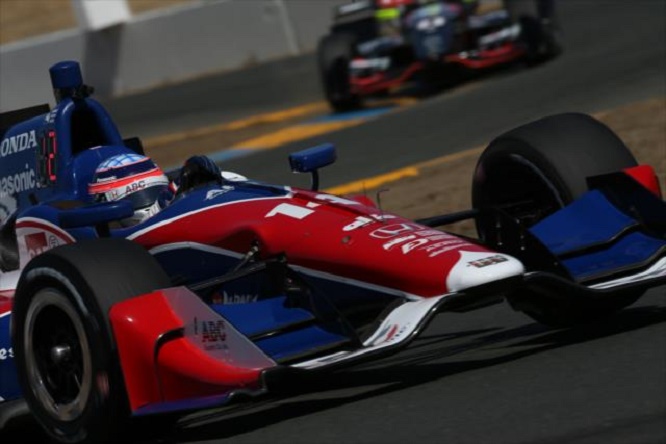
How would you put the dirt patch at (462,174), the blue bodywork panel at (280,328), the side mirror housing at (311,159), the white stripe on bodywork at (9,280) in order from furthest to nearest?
the dirt patch at (462,174)
the white stripe on bodywork at (9,280)
the side mirror housing at (311,159)
the blue bodywork panel at (280,328)

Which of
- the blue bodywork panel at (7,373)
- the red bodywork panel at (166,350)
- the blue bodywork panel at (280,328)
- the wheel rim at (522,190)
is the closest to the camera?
the red bodywork panel at (166,350)

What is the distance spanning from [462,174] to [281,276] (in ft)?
20.6

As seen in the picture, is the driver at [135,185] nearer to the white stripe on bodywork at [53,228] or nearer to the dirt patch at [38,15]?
the white stripe on bodywork at [53,228]

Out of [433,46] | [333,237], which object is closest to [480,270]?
[333,237]

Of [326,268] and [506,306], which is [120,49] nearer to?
[506,306]

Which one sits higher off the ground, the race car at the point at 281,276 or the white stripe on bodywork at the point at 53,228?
the white stripe on bodywork at the point at 53,228

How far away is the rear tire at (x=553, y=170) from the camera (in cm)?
677

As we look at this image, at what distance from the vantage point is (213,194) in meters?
6.85

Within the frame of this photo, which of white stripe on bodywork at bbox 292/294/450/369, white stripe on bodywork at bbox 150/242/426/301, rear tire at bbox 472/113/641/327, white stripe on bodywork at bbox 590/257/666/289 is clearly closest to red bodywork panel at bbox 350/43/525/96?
rear tire at bbox 472/113/641/327

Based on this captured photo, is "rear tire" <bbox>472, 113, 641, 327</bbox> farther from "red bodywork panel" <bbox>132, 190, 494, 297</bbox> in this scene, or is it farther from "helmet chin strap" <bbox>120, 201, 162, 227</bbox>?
"helmet chin strap" <bbox>120, 201, 162, 227</bbox>

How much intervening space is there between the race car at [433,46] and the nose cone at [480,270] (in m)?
12.9

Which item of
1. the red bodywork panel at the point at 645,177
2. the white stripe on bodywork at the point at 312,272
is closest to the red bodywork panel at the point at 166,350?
the white stripe on bodywork at the point at 312,272

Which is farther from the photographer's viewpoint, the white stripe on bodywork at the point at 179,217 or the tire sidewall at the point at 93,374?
the white stripe on bodywork at the point at 179,217

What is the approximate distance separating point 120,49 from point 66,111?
53.7 ft
